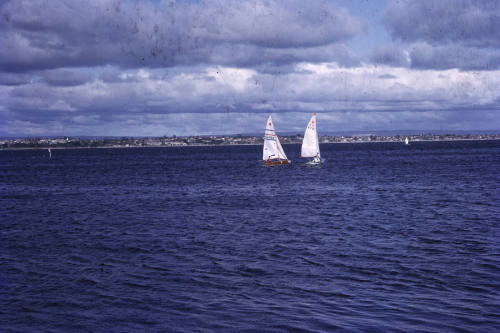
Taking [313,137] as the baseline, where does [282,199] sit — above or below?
below

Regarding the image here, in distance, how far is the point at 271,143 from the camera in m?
115

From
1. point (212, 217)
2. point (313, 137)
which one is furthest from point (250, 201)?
point (313, 137)

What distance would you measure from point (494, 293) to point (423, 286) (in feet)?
8.82

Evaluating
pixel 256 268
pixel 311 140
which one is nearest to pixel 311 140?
pixel 311 140

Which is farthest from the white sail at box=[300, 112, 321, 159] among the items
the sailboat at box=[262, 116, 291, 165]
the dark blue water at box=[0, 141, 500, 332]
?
the dark blue water at box=[0, 141, 500, 332]

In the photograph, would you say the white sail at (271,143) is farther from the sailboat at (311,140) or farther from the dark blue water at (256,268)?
the dark blue water at (256,268)

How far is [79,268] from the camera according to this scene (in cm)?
2623

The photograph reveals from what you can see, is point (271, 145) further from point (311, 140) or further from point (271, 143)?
point (311, 140)

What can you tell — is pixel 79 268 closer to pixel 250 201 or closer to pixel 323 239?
pixel 323 239

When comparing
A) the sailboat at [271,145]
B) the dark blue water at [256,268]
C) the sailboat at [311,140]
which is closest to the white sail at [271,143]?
the sailboat at [271,145]

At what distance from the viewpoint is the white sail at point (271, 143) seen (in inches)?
4311

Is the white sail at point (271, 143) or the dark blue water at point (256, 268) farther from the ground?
the white sail at point (271, 143)

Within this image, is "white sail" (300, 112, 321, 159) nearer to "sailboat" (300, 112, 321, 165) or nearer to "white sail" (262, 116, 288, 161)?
"sailboat" (300, 112, 321, 165)

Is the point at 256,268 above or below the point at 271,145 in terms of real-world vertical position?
below
